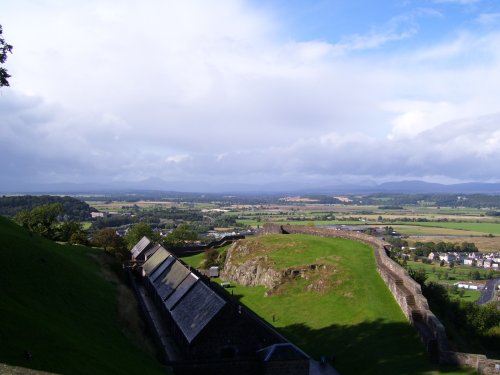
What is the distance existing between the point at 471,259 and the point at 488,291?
33.7 metres

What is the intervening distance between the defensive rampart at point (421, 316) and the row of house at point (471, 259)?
8352 cm

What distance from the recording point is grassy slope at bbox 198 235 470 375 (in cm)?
2986

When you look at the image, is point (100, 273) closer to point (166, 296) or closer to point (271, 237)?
point (166, 296)

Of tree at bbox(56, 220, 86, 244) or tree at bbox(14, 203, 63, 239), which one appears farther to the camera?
tree at bbox(56, 220, 86, 244)

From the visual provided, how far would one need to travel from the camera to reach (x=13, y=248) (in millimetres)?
28688

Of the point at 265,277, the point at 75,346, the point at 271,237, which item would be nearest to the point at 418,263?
the point at 271,237

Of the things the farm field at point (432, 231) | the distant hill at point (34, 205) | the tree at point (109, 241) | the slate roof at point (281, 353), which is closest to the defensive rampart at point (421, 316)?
the slate roof at point (281, 353)

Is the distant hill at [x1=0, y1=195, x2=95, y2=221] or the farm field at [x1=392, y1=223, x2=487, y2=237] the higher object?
the distant hill at [x1=0, y1=195, x2=95, y2=221]

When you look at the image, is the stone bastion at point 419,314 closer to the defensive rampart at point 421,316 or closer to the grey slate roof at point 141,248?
the defensive rampart at point 421,316

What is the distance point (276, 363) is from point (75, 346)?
1080cm

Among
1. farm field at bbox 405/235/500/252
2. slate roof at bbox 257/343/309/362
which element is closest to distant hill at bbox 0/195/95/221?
slate roof at bbox 257/343/309/362

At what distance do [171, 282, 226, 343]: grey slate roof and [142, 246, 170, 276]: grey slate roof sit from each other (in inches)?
657

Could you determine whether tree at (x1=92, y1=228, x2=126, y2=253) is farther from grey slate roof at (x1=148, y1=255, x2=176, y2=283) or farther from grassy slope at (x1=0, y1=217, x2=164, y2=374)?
grassy slope at (x1=0, y1=217, x2=164, y2=374)

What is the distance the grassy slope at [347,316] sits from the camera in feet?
98.0
